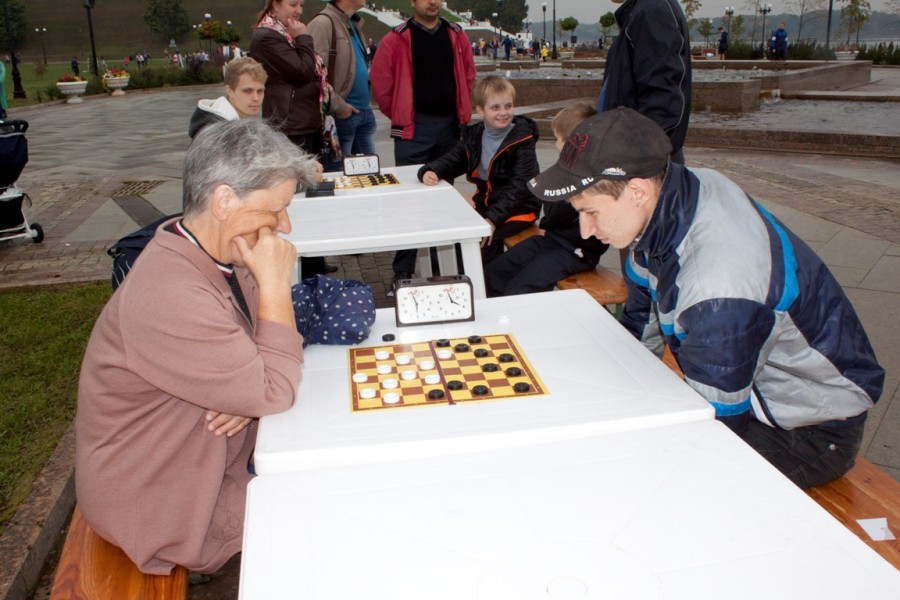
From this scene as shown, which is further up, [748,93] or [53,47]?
[53,47]

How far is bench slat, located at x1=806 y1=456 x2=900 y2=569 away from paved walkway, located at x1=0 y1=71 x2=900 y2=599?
905mm

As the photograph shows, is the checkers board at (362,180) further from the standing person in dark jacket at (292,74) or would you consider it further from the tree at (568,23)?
the tree at (568,23)

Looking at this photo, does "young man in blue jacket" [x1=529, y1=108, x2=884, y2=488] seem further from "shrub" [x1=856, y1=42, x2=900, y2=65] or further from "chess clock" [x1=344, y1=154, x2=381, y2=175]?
"shrub" [x1=856, y1=42, x2=900, y2=65]

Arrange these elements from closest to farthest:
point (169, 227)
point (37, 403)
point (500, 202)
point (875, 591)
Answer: point (875, 591) → point (169, 227) → point (37, 403) → point (500, 202)

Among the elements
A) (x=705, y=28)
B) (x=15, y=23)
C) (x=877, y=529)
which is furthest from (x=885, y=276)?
(x=15, y=23)

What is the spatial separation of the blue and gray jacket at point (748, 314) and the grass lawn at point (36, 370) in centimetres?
257

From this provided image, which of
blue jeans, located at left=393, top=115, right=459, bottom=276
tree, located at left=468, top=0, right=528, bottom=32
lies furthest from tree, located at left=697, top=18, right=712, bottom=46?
tree, located at left=468, top=0, right=528, bottom=32

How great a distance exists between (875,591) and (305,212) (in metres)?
3.07

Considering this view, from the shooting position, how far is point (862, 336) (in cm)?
207

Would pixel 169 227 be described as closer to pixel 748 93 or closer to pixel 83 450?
pixel 83 450

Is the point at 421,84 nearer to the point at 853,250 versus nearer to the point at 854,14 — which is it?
the point at 853,250

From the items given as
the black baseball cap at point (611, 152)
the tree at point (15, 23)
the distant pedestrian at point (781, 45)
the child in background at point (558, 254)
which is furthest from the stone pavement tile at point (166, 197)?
the tree at point (15, 23)

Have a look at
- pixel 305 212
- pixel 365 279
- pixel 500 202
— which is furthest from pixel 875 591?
pixel 365 279

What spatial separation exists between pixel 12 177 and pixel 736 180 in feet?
23.4
